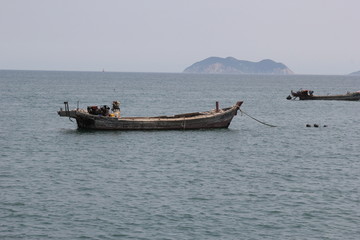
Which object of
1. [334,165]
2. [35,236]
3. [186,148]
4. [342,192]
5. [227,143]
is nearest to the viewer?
[35,236]

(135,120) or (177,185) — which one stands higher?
(135,120)

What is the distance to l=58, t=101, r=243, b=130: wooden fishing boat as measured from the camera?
47625 millimetres

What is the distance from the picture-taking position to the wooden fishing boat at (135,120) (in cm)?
4762

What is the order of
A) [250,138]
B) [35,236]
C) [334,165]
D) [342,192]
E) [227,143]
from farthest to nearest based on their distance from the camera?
[250,138], [227,143], [334,165], [342,192], [35,236]

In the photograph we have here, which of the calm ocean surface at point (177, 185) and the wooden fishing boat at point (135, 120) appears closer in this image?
the calm ocean surface at point (177, 185)

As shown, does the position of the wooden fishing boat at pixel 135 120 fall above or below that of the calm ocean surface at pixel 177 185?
above

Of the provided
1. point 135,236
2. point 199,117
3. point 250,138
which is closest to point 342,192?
point 135,236

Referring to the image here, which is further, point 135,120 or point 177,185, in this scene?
point 135,120

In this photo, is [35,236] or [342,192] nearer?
[35,236]

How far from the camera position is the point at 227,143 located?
145 ft

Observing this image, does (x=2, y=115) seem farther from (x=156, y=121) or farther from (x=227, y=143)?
(x=227, y=143)

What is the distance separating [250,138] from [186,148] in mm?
8963

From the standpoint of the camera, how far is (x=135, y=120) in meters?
48.8

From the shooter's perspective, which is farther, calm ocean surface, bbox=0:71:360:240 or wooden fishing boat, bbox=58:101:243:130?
wooden fishing boat, bbox=58:101:243:130
